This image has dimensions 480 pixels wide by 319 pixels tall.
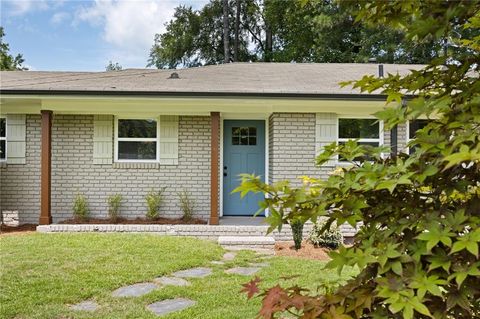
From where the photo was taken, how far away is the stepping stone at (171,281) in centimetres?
515

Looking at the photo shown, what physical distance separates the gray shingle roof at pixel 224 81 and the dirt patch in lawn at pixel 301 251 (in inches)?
119

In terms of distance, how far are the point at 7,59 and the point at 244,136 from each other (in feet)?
85.1

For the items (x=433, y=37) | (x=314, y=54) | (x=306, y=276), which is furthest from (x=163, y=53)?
(x=433, y=37)

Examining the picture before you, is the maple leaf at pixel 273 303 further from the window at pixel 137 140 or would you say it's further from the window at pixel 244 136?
the window at pixel 244 136

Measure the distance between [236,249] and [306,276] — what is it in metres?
2.18

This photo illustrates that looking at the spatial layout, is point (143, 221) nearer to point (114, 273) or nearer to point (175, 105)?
point (175, 105)

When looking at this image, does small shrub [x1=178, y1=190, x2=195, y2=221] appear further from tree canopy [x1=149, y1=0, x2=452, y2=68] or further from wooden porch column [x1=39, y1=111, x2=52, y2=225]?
tree canopy [x1=149, y1=0, x2=452, y2=68]

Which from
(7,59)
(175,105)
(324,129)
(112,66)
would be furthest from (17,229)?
(112,66)

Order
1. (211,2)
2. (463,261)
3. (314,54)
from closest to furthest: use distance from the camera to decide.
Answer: (463,261)
(314,54)
(211,2)

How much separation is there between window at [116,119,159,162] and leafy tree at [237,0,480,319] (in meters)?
8.23

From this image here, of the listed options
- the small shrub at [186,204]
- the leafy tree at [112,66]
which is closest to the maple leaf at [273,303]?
the small shrub at [186,204]

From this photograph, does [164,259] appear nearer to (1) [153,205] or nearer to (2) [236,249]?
(2) [236,249]

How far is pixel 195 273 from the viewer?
5758mm

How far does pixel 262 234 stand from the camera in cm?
834
